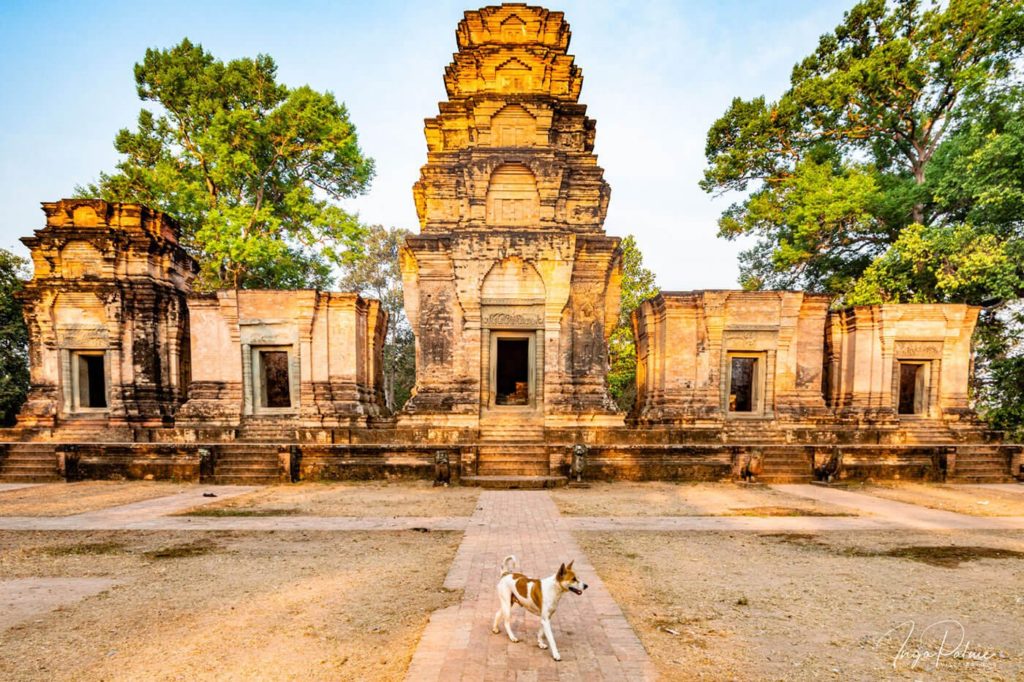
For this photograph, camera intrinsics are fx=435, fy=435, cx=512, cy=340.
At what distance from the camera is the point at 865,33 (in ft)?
62.7

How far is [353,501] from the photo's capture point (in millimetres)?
9258

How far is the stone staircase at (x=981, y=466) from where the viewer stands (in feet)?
39.5

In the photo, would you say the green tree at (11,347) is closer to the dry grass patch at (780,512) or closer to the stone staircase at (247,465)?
the stone staircase at (247,465)

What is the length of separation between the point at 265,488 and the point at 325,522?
14.1 ft

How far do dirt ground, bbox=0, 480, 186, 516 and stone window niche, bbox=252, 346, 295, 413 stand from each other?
13.7ft

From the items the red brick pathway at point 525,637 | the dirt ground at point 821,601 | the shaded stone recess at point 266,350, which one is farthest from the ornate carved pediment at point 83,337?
the dirt ground at point 821,601

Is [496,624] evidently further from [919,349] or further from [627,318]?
[627,318]

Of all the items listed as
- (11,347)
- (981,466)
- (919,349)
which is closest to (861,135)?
(919,349)

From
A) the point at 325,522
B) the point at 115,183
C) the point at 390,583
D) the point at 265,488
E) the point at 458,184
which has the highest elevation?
the point at 115,183

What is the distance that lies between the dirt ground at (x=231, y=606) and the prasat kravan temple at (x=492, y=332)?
6.55 metres

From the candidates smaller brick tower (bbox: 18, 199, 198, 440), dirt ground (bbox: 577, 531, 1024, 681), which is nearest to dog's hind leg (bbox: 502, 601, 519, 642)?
dirt ground (bbox: 577, 531, 1024, 681)

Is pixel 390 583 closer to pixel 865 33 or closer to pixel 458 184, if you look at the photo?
pixel 458 184

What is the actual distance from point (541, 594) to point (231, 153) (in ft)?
73.7

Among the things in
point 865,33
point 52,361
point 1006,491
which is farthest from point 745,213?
point 52,361
